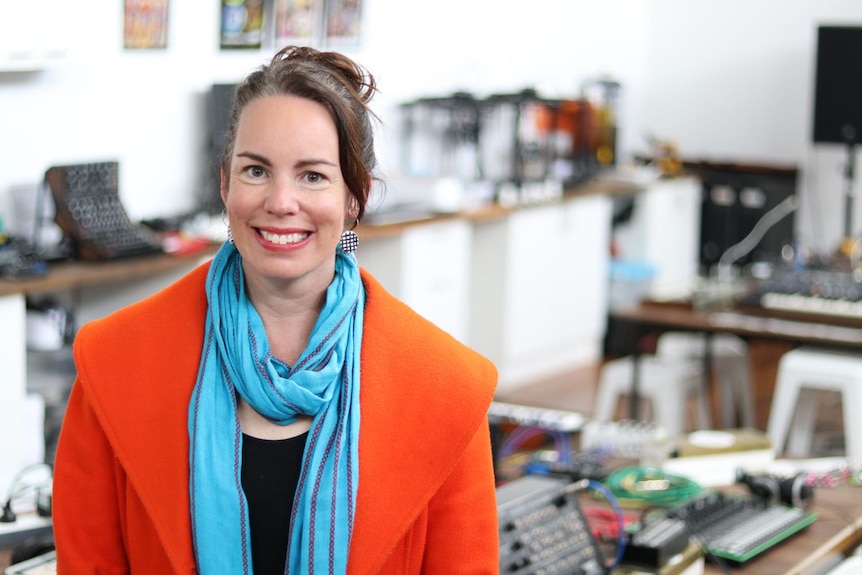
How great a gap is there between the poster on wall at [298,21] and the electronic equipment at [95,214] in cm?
135

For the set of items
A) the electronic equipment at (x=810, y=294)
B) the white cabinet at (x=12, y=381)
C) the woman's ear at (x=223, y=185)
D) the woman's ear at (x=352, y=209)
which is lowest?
the white cabinet at (x=12, y=381)

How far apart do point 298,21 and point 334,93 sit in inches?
162

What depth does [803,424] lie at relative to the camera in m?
4.64

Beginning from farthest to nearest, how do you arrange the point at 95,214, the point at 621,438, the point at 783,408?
the point at 783,408 < the point at 95,214 < the point at 621,438

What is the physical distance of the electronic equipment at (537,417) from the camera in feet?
10.0

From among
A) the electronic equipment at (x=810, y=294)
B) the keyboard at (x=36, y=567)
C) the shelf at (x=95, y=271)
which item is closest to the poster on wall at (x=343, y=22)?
the shelf at (x=95, y=271)

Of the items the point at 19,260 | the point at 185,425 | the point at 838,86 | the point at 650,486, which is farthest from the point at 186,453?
the point at 838,86

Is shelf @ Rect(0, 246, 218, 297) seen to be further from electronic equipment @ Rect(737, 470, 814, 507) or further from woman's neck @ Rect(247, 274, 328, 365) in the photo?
woman's neck @ Rect(247, 274, 328, 365)

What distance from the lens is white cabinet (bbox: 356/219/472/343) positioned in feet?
18.0

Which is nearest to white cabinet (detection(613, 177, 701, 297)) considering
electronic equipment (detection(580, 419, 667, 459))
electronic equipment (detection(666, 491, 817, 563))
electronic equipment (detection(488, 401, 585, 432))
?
electronic equipment (detection(488, 401, 585, 432))

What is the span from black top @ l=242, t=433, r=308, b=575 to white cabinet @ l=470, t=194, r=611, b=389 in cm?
451

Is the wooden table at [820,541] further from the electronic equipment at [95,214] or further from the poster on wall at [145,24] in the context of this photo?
the poster on wall at [145,24]

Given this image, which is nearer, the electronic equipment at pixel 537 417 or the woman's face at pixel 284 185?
the woman's face at pixel 284 185

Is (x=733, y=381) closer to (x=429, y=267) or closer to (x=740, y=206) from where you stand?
(x=429, y=267)
